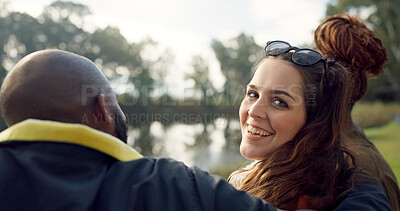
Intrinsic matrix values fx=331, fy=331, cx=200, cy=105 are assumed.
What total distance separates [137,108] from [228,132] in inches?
236

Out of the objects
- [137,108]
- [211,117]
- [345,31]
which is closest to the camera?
[345,31]

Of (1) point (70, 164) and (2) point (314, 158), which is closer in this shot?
(1) point (70, 164)

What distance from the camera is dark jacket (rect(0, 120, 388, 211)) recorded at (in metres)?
1.01

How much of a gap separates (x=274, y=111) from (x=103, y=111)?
0.98 metres

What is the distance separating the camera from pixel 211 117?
71.5 feet

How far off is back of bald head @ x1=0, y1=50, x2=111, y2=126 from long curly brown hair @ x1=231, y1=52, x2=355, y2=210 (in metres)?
1.03

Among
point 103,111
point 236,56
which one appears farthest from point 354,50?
point 236,56

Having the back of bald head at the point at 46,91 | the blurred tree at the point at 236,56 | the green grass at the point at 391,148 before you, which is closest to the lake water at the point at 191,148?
the green grass at the point at 391,148

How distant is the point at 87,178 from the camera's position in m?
1.04

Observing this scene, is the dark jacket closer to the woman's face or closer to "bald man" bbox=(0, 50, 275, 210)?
"bald man" bbox=(0, 50, 275, 210)

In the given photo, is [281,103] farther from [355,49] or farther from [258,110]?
[355,49]

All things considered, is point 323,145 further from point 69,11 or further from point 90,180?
point 69,11

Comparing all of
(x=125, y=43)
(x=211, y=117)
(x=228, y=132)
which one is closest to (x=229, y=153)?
(x=228, y=132)

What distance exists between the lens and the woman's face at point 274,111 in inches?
72.2
